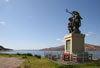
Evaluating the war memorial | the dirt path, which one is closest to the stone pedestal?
the war memorial

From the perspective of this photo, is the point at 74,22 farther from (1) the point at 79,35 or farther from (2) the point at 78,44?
(2) the point at 78,44

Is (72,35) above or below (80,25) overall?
below

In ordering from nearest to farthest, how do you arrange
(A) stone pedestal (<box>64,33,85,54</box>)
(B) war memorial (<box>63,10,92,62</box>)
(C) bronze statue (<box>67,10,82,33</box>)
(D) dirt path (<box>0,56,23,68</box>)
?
(D) dirt path (<box>0,56,23,68</box>) < (B) war memorial (<box>63,10,92,62</box>) < (A) stone pedestal (<box>64,33,85,54</box>) < (C) bronze statue (<box>67,10,82,33</box>)

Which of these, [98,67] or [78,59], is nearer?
[98,67]

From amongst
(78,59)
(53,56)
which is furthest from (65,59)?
(53,56)

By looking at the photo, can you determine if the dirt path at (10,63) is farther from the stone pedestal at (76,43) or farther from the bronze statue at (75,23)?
the bronze statue at (75,23)

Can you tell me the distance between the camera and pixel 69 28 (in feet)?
51.5

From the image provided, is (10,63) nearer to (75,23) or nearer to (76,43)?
(76,43)

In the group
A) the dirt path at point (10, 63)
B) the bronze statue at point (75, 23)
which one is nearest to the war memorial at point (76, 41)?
the bronze statue at point (75, 23)

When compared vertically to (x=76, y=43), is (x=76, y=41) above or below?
above

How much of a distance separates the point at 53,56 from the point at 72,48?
298 cm

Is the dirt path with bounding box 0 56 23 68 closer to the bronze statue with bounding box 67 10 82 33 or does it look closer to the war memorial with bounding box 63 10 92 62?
the war memorial with bounding box 63 10 92 62

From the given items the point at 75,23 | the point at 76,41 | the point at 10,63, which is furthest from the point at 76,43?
the point at 10,63

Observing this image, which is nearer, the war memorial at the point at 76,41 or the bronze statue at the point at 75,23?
the war memorial at the point at 76,41
